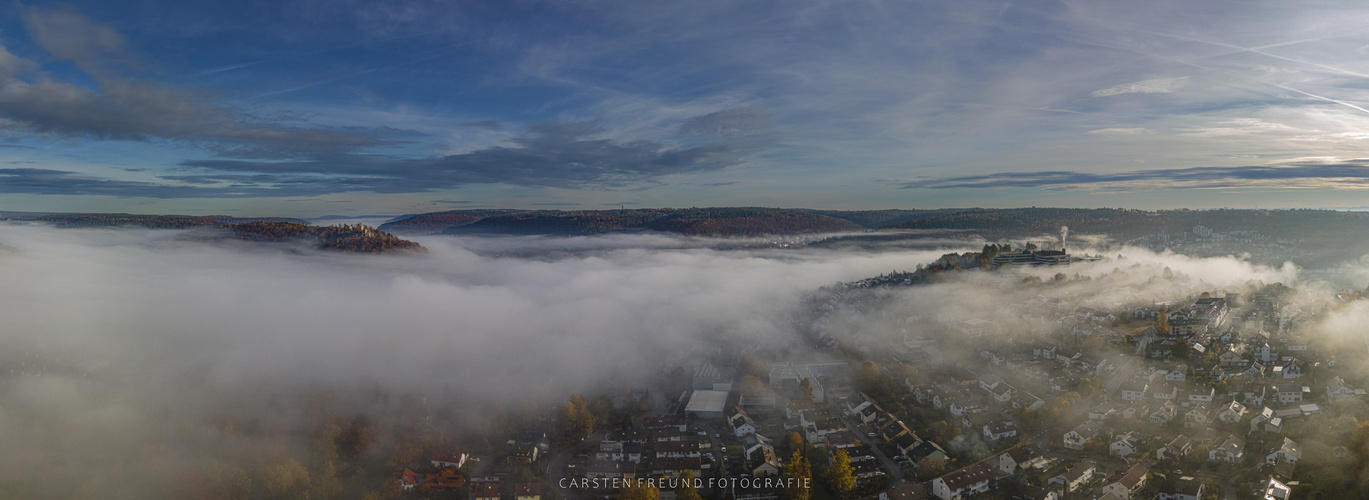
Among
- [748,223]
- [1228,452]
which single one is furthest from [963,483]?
[748,223]

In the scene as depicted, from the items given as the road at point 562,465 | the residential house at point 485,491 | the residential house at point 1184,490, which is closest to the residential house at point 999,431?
the residential house at point 1184,490

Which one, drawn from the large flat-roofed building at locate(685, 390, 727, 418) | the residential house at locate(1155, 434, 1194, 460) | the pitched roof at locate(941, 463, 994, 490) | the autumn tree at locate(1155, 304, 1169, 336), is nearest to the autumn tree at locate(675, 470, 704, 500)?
the large flat-roofed building at locate(685, 390, 727, 418)

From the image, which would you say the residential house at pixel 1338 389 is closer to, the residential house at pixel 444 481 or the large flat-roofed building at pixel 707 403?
the large flat-roofed building at pixel 707 403

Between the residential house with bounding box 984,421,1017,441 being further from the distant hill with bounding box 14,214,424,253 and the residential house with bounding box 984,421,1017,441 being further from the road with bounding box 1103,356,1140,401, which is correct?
the distant hill with bounding box 14,214,424,253

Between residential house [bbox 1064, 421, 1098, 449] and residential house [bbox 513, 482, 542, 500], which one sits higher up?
residential house [bbox 1064, 421, 1098, 449]

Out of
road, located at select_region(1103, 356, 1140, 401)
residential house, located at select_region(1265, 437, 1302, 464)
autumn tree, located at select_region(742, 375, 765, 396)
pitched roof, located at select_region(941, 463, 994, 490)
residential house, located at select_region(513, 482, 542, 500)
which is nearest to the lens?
residential house, located at select_region(1265, 437, 1302, 464)

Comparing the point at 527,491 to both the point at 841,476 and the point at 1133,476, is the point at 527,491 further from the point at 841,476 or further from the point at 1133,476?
the point at 1133,476

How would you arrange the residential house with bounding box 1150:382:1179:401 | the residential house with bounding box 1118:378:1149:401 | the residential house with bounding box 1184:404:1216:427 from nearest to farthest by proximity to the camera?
the residential house with bounding box 1184:404:1216:427
the residential house with bounding box 1150:382:1179:401
the residential house with bounding box 1118:378:1149:401
